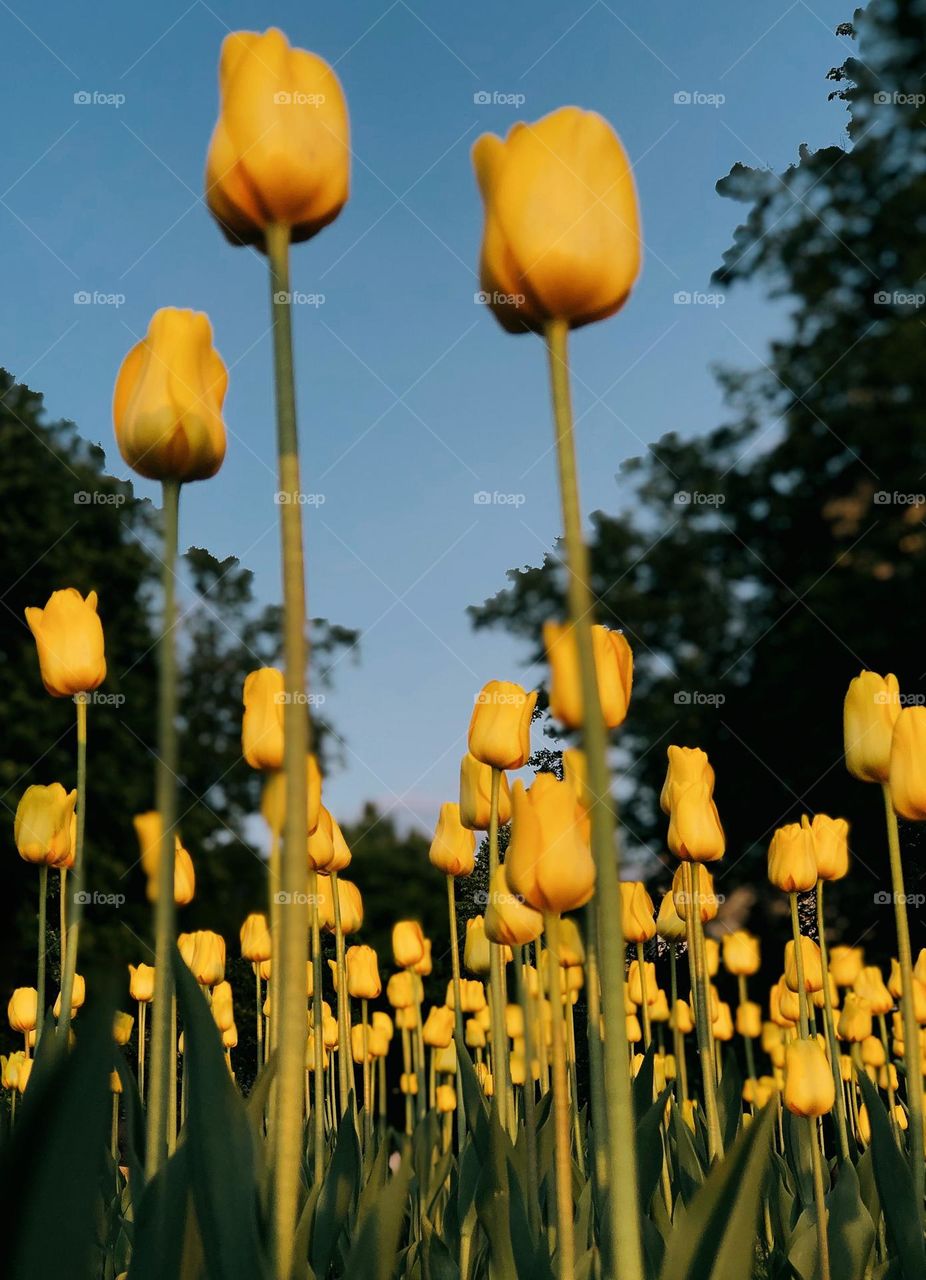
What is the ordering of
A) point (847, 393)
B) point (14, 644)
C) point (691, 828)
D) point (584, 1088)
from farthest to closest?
point (14, 644) < point (847, 393) < point (584, 1088) < point (691, 828)

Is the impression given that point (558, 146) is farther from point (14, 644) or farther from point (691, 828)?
point (14, 644)

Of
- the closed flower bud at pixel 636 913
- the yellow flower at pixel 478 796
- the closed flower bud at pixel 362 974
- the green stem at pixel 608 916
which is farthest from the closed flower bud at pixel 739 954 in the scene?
the green stem at pixel 608 916

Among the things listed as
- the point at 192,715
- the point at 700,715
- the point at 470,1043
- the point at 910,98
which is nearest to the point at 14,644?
the point at 192,715

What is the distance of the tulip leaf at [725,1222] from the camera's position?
1.02 meters

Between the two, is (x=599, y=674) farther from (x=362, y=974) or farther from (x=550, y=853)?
(x=362, y=974)

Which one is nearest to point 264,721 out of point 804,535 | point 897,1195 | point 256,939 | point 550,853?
point 550,853

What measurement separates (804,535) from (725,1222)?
1180cm

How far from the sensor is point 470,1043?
5.61 m

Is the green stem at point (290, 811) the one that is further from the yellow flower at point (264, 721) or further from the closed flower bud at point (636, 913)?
the closed flower bud at point (636, 913)

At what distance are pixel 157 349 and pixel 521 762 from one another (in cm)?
119

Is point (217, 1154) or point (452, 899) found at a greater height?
point (452, 899)

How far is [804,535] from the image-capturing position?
40.2 ft

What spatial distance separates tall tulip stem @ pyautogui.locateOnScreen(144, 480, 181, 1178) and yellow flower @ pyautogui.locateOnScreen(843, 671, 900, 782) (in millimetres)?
1758

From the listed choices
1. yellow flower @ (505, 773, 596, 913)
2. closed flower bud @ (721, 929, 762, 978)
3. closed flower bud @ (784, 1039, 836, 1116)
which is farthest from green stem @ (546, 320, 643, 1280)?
closed flower bud @ (721, 929, 762, 978)
